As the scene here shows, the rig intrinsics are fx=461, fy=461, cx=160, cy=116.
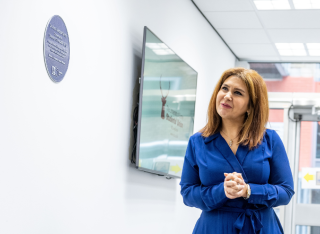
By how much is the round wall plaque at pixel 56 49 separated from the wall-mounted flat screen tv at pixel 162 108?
0.88 metres

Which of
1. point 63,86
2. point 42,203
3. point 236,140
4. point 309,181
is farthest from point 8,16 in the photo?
point 309,181

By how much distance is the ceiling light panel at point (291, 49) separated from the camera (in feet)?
18.1

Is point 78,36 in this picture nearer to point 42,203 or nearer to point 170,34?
point 42,203

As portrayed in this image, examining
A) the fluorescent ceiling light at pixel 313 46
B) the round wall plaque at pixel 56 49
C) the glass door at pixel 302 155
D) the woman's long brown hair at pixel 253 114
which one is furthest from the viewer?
the glass door at pixel 302 155

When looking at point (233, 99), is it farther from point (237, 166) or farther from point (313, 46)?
point (313, 46)

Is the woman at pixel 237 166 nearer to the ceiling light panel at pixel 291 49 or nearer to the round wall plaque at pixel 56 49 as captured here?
the round wall plaque at pixel 56 49

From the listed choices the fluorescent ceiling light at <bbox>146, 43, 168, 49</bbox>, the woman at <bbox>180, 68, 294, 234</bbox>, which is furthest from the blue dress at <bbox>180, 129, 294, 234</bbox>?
the fluorescent ceiling light at <bbox>146, 43, 168, 49</bbox>

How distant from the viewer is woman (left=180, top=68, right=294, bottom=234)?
5.07 ft

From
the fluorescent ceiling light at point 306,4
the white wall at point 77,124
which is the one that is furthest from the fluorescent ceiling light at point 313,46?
the white wall at point 77,124

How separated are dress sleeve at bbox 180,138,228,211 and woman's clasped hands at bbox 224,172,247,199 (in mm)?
45

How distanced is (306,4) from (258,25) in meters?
0.75

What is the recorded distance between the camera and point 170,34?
371 cm

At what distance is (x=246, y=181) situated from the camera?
159 cm

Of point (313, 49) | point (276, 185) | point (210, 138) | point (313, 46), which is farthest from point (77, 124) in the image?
point (313, 49)
